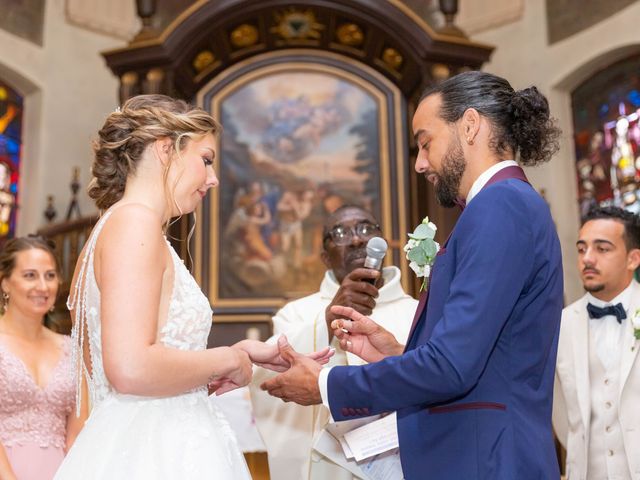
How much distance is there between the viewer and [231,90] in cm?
877

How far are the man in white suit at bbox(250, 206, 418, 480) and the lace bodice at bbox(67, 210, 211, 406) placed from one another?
4.16 ft

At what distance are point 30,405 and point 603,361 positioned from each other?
297 cm

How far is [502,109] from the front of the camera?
2.67 m

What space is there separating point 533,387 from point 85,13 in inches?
362

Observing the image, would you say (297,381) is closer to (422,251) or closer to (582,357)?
(422,251)

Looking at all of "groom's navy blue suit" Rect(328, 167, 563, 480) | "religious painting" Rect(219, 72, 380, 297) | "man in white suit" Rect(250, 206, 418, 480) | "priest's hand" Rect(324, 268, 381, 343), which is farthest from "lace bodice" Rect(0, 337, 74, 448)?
"religious painting" Rect(219, 72, 380, 297)

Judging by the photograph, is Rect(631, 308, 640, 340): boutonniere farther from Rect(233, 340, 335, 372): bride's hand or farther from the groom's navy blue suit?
Rect(233, 340, 335, 372): bride's hand

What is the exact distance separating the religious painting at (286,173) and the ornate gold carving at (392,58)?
1.37 feet

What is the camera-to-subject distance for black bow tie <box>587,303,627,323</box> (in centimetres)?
434

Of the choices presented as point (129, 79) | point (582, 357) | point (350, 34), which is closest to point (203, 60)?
point (129, 79)

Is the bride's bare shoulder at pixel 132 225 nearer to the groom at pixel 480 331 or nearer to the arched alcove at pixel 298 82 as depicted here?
the groom at pixel 480 331

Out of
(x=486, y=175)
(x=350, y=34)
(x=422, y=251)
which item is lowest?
(x=422, y=251)

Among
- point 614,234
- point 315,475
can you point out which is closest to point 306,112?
point 614,234

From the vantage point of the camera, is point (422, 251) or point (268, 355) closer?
point (268, 355)
